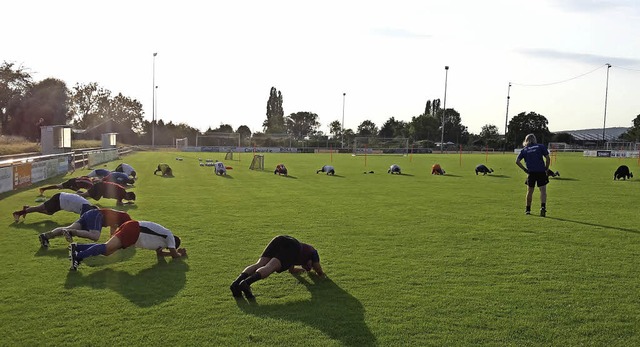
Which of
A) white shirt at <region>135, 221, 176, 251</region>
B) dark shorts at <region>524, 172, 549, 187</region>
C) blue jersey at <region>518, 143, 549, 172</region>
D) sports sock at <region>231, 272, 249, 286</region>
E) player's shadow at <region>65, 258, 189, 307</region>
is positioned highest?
blue jersey at <region>518, 143, 549, 172</region>

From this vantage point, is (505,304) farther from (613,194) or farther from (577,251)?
(613,194)

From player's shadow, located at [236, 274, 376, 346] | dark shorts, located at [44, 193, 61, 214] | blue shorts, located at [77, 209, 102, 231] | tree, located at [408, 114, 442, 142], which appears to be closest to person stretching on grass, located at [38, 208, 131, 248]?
blue shorts, located at [77, 209, 102, 231]

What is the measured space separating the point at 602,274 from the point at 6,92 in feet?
206

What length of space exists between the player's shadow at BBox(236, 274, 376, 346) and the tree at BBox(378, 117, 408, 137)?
104 m

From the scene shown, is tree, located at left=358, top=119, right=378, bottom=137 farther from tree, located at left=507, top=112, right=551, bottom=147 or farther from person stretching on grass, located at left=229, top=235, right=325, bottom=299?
person stretching on grass, located at left=229, top=235, right=325, bottom=299

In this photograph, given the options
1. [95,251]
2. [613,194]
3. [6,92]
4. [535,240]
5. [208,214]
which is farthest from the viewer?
[6,92]

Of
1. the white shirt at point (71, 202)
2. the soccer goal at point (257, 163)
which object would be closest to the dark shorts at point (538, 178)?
the white shirt at point (71, 202)

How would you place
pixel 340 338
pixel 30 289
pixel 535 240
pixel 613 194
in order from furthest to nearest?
pixel 613 194 → pixel 535 240 → pixel 30 289 → pixel 340 338

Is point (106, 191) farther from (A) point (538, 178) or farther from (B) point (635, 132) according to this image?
(B) point (635, 132)

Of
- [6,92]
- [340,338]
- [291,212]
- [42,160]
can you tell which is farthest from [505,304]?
[6,92]

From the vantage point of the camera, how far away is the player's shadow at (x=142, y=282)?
18.4 feet

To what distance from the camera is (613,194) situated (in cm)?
1702

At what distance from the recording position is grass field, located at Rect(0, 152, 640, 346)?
4.63m

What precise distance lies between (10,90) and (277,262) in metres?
61.4
